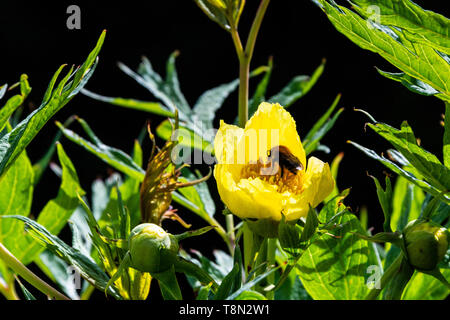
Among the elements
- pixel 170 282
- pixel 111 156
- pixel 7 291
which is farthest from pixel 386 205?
pixel 7 291

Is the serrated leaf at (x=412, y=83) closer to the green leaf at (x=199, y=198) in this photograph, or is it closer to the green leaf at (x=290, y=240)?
the green leaf at (x=290, y=240)

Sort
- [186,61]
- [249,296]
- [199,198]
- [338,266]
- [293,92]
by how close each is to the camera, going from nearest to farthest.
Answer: [249,296] < [338,266] < [199,198] < [293,92] < [186,61]

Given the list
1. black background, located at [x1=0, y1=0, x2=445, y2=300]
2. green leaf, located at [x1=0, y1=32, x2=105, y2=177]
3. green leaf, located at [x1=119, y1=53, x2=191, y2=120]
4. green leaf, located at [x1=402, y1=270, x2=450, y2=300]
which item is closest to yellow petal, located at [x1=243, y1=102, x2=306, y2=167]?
green leaf, located at [x1=0, y1=32, x2=105, y2=177]

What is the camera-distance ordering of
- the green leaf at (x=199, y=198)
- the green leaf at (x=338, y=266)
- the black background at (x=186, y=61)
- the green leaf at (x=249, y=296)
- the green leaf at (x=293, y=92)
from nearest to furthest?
the green leaf at (x=249, y=296), the green leaf at (x=338, y=266), the green leaf at (x=199, y=198), the green leaf at (x=293, y=92), the black background at (x=186, y=61)

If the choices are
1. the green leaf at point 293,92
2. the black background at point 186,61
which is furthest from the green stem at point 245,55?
the black background at point 186,61

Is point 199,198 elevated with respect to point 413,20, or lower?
lower

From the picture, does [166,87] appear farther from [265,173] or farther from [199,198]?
[265,173]
